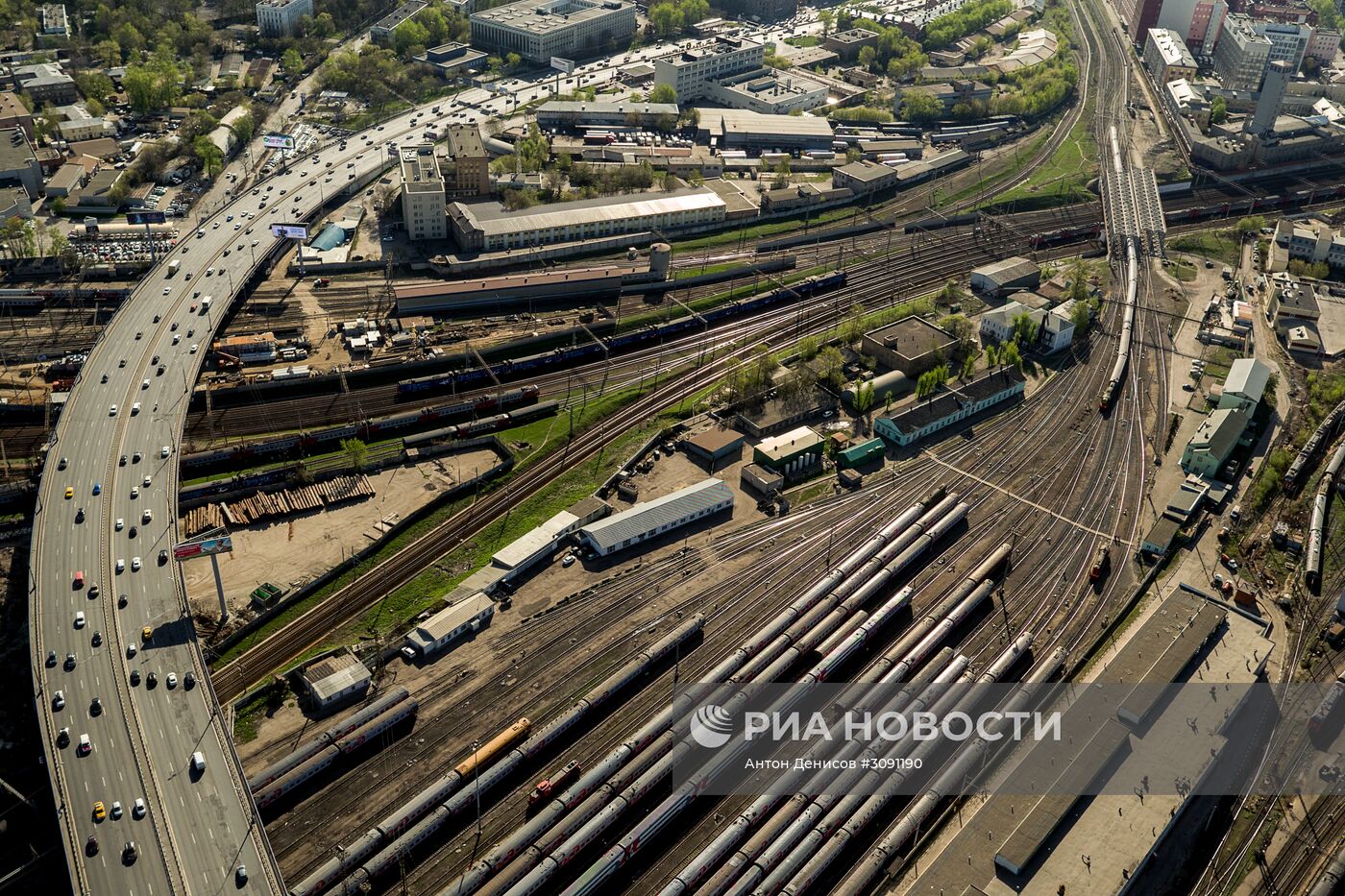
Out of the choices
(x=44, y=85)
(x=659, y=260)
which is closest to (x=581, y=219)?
(x=659, y=260)

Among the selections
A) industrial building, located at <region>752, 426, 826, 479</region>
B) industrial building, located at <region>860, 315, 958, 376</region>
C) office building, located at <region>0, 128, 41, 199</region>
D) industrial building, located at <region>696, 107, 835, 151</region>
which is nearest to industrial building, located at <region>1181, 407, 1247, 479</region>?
industrial building, located at <region>860, 315, 958, 376</region>

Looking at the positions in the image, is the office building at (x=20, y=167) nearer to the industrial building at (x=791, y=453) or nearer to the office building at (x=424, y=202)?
the office building at (x=424, y=202)

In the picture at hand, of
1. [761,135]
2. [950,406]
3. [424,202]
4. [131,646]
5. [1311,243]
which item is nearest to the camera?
[131,646]

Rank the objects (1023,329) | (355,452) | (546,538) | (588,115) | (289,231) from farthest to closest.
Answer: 1. (588,115)
2. (289,231)
3. (1023,329)
4. (355,452)
5. (546,538)

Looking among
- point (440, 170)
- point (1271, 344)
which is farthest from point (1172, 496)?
point (440, 170)

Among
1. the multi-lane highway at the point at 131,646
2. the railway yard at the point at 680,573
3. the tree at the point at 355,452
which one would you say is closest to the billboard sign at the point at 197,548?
the railway yard at the point at 680,573

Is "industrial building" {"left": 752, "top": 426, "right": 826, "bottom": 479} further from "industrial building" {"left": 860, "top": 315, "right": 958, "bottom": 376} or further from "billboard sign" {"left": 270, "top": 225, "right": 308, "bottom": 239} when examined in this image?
"billboard sign" {"left": 270, "top": 225, "right": 308, "bottom": 239}

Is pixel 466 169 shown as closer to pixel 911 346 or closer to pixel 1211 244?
pixel 911 346
